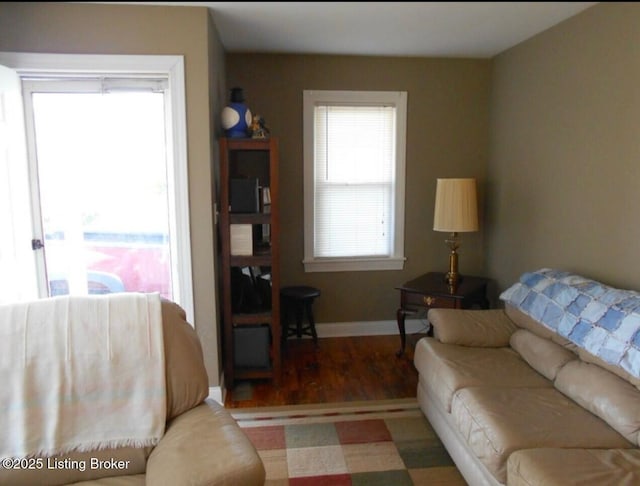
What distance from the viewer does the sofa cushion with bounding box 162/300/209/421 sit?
5.46 feet

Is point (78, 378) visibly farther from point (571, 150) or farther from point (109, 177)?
point (571, 150)

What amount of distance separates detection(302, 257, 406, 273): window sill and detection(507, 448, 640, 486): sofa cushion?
7.79ft

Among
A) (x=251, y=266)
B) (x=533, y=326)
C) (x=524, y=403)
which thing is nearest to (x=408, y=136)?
(x=251, y=266)

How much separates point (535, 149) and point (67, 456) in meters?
3.16

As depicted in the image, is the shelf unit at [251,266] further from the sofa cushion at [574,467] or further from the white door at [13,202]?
the sofa cushion at [574,467]

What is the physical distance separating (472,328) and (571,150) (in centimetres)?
125

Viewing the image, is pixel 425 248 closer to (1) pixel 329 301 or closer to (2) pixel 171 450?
(1) pixel 329 301

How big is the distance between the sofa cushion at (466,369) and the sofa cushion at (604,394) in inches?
5.4

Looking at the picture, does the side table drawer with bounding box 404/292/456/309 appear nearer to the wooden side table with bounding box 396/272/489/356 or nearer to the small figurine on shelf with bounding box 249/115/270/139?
the wooden side table with bounding box 396/272/489/356

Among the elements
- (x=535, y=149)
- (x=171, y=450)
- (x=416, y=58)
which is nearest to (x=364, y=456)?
(x=171, y=450)

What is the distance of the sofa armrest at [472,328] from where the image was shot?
8.64ft

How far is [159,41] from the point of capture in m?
2.56

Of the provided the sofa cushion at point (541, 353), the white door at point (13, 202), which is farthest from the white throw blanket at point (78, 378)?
the sofa cushion at point (541, 353)

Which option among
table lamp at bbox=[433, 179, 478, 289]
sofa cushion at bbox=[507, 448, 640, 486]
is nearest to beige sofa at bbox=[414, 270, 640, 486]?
sofa cushion at bbox=[507, 448, 640, 486]
